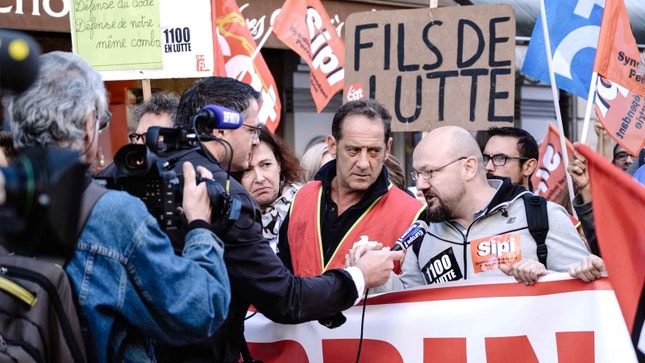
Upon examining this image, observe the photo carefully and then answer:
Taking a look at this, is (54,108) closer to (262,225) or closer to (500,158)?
(262,225)

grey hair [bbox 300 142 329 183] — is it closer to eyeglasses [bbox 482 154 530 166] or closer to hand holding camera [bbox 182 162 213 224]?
eyeglasses [bbox 482 154 530 166]

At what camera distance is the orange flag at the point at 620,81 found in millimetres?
5816

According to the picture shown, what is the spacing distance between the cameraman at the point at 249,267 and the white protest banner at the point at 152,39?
7.72 feet

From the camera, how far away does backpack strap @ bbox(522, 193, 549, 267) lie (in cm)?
396

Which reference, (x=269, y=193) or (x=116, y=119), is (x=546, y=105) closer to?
(x=116, y=119)

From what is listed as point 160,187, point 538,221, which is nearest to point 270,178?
point 538,221

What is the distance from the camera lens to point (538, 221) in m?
4.00

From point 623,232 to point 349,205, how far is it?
69.0 inches

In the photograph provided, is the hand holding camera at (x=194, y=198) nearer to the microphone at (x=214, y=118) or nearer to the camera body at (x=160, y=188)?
the camera body at (x=160, y=188)

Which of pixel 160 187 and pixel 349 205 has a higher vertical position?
pixel 160 187

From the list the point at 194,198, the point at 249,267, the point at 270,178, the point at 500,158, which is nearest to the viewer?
the point at 194,198

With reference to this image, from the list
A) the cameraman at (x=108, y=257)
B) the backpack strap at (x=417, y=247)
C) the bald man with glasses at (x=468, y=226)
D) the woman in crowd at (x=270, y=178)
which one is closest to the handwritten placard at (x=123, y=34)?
the woman in crowd at (x=270, y=178)

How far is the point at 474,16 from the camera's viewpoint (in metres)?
6.02

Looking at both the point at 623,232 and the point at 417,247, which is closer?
the point at 623,232
